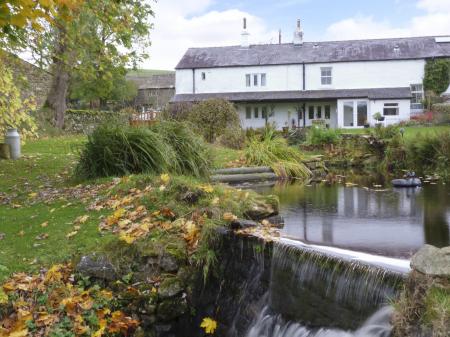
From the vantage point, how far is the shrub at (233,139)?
20609mm

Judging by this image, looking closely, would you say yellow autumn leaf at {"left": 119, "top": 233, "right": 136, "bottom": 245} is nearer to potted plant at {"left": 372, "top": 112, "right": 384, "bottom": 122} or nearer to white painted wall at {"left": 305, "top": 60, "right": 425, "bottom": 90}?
potted plant at {"left": 372, "top": 112, "right": 384, "bottom": 122}

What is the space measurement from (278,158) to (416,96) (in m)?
24.2

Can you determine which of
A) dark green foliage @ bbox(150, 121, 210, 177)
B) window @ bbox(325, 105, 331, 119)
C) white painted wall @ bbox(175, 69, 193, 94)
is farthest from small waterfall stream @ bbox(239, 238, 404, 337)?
white painted wall @ bbox(175, 69, 193, 94)

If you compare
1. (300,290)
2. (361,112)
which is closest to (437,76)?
(361,112)

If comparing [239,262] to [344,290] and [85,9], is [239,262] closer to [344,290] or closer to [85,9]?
[344,290]

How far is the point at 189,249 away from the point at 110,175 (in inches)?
157

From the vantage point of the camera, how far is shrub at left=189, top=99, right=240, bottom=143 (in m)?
21.8

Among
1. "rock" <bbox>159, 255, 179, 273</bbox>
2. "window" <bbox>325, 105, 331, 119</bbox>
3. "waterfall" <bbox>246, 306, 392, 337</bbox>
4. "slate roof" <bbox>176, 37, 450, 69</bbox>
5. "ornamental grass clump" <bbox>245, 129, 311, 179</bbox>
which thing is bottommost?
"waterfall" <bbox>246, 306, 392, 337</bbox>

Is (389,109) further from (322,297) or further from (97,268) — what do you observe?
(97,268)

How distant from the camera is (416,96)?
123ft

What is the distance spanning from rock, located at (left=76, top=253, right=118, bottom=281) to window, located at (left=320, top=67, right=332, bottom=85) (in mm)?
34827

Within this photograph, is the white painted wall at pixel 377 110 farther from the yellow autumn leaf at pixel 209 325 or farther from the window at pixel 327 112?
the yellow autumn leaf at pixel 209 325

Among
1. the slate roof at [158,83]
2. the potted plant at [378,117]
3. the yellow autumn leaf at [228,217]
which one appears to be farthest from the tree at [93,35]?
the slate roof at [158,83]

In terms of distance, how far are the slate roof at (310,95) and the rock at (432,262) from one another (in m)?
31.4
